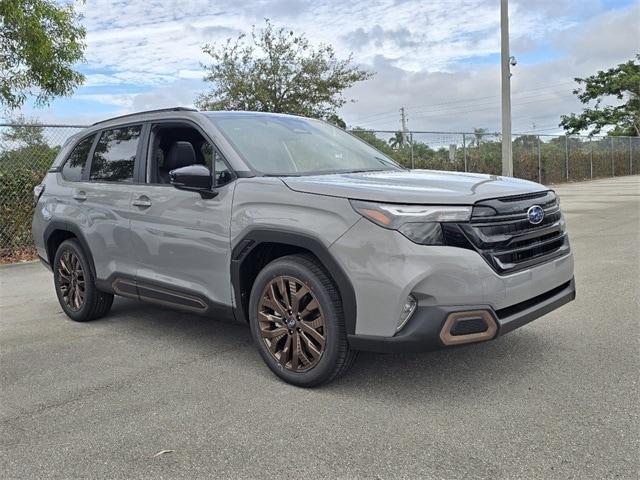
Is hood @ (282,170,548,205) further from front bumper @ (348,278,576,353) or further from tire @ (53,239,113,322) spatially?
tire @ (53,239,113,322)

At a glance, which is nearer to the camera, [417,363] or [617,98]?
[417,363]

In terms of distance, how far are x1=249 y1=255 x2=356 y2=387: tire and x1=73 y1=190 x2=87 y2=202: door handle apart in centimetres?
228

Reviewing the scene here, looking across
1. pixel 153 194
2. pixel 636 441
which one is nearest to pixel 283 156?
pixel 153 194

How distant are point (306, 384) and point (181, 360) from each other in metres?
1.17

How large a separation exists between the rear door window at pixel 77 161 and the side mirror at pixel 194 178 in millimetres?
1936

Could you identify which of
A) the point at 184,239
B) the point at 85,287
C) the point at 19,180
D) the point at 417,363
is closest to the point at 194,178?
the point at 184,239

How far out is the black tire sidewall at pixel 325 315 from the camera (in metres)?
3.42

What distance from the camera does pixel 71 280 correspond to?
18.3 ft

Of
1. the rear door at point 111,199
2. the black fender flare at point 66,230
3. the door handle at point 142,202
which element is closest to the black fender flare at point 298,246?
the door handle at point 142,202

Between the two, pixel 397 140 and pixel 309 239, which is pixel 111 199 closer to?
pixel 309 239

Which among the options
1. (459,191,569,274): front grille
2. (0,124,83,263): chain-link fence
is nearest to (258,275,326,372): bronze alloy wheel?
(459,191,569,274): front grille

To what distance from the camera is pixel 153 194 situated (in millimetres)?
4535

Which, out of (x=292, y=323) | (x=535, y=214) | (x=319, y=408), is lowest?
(x=319, y=408)

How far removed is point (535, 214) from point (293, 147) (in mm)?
1820
